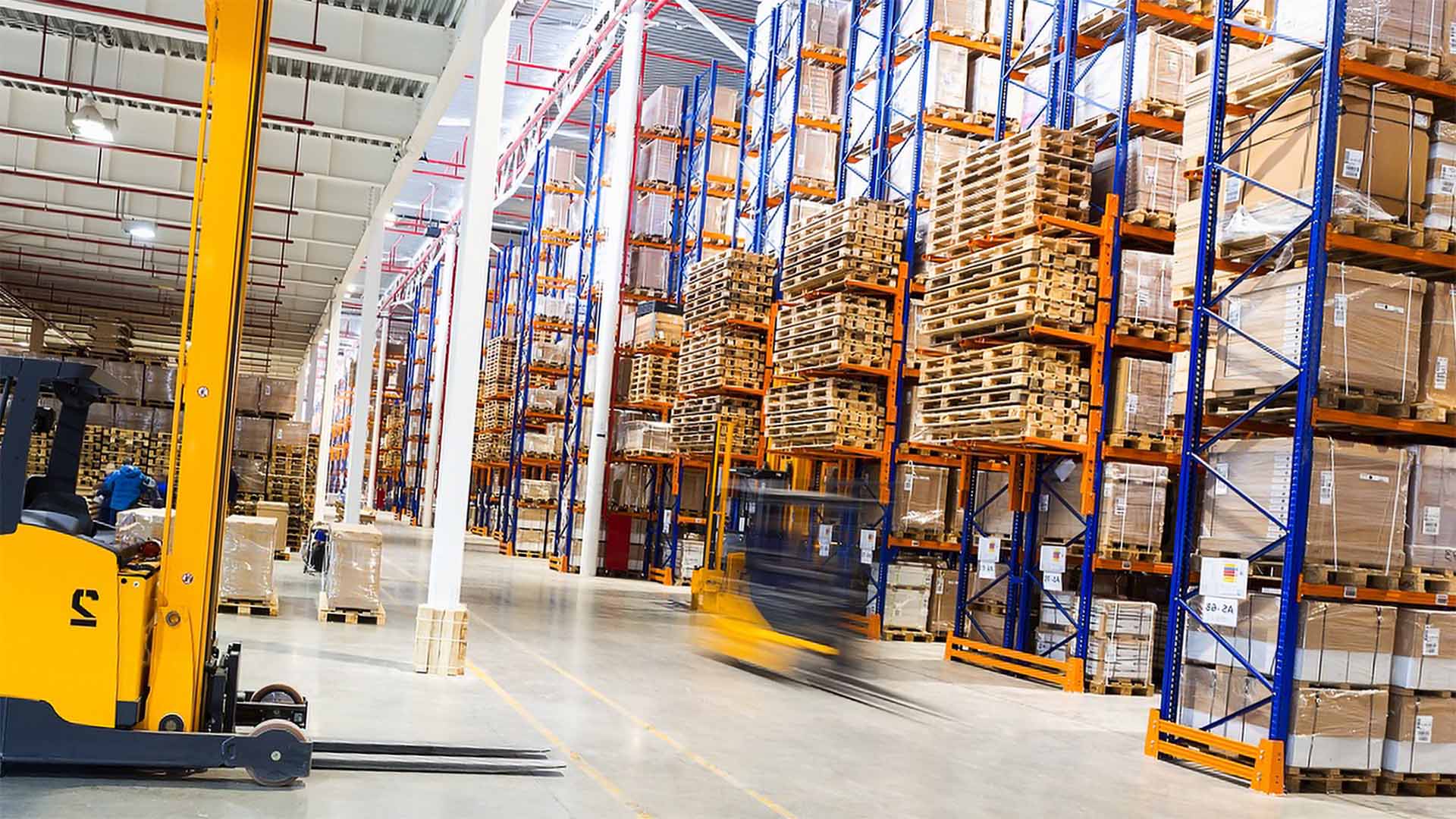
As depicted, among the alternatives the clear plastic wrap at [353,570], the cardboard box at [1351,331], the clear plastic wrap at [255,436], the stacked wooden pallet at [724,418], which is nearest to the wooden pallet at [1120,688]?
the cardboard box at [1351,331]

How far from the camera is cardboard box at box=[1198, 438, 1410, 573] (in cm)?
761

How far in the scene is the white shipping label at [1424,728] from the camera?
7.70m

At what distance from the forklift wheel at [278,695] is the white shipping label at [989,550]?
24.6ft

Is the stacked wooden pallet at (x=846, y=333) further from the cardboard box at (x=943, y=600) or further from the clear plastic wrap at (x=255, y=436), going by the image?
the clear plastic wrap at (x=255, y=436)

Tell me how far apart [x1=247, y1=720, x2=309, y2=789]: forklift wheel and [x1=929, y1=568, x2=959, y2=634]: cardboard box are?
30.7 ft

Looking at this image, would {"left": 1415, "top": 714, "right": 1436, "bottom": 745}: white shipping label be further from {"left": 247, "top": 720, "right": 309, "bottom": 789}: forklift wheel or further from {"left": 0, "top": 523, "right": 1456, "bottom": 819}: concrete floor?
{"left": 247, "top": 720, "right": 309, "bottom": 789}: forklift wheel

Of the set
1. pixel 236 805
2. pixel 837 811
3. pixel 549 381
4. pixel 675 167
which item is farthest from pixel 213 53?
pixel 549 381

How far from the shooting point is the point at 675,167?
21766 millimetres

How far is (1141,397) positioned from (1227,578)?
3461mm

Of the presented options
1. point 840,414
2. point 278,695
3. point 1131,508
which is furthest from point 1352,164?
point 278,695

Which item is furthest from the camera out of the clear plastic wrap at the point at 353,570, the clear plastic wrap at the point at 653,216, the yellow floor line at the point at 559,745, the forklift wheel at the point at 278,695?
the clear plastic wrap at the point at 653,216

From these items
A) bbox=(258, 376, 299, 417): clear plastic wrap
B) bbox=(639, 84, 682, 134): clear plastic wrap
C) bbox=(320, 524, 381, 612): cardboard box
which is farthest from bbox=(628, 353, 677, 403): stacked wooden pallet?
bbox=(320, 524, 381, 612): cardboard box

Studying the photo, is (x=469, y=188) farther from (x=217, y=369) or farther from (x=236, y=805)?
(x=236, y=805)

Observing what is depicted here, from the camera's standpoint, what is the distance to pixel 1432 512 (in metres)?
7.86
